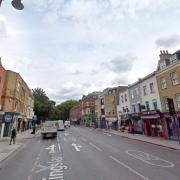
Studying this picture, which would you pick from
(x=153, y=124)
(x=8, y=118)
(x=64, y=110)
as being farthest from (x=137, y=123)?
(x=64, y=110)

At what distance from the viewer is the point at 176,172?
29.5 feet

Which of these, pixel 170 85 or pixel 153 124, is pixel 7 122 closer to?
pixel 153 124

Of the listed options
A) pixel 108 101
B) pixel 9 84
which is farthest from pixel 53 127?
pixel 108 101

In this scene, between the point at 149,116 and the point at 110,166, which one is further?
the point at 149,116

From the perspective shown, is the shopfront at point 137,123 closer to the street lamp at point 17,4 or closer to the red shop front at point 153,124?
the red shop front at point 153,124

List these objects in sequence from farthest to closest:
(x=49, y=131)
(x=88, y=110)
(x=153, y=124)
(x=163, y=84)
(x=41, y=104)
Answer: (x=88, y=110)
(x=41, y=104)
(x=153, y=124)
(x=49, y=131)
(x=163, y=84)

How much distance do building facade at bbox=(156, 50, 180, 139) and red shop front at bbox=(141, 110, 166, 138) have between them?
3.17ft

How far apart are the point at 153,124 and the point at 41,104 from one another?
4334 centimetres

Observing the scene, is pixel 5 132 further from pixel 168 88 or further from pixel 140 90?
pixel 168 88

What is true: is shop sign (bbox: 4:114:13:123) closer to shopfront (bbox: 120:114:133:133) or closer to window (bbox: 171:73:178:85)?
shopfront (bbox: 120:114:133:133)

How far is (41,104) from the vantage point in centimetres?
6319

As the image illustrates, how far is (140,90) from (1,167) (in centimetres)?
2725

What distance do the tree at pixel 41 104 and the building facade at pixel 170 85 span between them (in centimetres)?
4326

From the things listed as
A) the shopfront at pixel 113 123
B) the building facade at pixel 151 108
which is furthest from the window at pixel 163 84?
the shopfront at pixel 113 123
